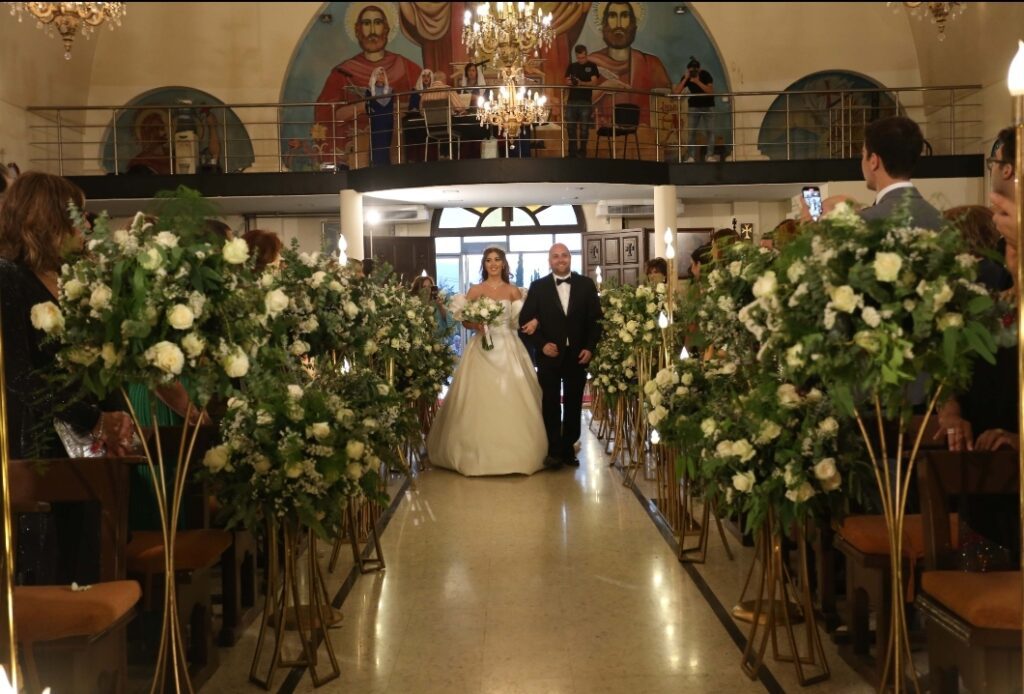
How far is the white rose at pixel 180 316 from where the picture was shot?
3199mm

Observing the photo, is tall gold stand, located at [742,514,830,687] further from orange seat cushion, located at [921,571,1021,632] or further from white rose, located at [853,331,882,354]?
white rose, located at [853,331,882,354]

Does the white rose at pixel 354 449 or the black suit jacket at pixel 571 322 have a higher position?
the black suit jacket at pixel 571 322

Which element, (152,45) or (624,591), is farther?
(152,45)

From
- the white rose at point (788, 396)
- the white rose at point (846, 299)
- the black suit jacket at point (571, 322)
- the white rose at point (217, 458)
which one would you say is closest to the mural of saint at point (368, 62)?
the black suit jacket at point (571, 322)

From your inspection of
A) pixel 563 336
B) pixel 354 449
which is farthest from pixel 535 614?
pixel 563 336

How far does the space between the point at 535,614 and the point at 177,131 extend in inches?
666

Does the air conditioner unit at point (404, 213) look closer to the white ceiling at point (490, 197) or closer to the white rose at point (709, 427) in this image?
the white ceiling at point (490, 197)

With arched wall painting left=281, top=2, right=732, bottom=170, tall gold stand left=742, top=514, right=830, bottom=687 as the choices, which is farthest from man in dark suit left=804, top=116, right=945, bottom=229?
arched wall painting left=281, top=2, right=732, bottom=170

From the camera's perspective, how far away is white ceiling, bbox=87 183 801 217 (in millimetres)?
17141

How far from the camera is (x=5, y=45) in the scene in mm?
16859

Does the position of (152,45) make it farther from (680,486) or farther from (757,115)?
(680,486)

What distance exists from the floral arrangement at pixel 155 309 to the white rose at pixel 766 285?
63.5 inches

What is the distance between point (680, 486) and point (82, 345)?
430 cm

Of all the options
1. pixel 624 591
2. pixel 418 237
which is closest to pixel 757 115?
pixel 418 237
